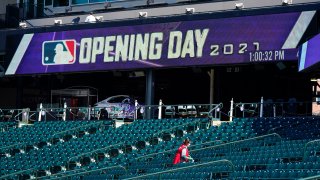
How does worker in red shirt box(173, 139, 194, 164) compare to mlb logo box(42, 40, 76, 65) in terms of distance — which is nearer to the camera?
worker in red shirt box(173, 139, 194, 164)

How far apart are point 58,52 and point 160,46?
A: 5149 millimetres

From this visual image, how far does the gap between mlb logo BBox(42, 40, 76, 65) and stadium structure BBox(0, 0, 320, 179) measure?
6cm

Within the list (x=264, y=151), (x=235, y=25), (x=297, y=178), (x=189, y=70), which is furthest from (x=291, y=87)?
(x=297, y=178)

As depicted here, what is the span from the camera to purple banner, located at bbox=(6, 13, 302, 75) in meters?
29.8

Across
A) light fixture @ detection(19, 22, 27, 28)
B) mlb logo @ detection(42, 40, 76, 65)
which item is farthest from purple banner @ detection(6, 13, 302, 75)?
light fixture @ detection(19, 22, 27, 28)

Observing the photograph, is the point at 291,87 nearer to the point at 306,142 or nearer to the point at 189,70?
the point at 189,70

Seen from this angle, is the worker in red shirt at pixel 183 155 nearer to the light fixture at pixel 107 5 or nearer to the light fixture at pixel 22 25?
the light fixture at pixel 107 5

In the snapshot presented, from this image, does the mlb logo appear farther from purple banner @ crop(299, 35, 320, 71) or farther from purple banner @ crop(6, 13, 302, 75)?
purple banner @ crop(299, 35, 320, 71)

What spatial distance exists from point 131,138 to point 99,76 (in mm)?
10532

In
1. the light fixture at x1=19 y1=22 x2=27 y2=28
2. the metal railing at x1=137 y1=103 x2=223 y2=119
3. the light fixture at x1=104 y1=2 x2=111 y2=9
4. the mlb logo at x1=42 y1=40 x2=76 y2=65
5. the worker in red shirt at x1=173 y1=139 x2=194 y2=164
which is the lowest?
the worker in red shirt at x1=173 y1=139 x2=194 y2=164

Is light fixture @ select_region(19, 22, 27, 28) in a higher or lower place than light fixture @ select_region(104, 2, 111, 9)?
lower

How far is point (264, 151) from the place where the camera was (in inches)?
854

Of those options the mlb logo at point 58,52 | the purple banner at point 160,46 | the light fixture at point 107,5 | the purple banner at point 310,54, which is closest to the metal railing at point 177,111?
the purple banner at point 160,46

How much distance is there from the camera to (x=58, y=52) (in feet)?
116
